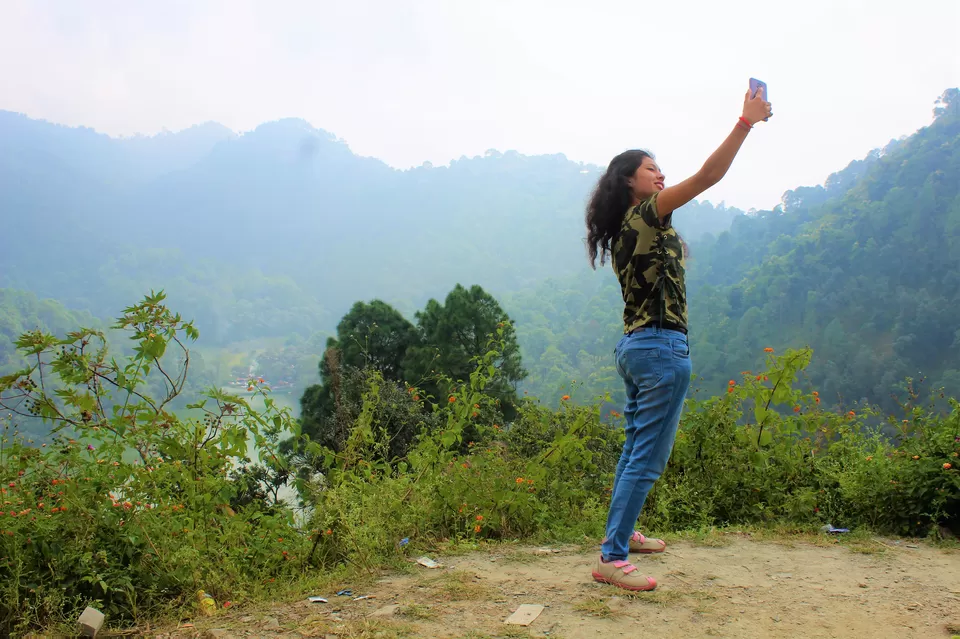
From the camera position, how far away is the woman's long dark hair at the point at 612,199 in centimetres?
250

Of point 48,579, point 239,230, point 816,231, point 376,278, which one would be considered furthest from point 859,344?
point 239,230

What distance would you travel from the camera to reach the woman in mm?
2305

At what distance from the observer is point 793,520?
3348 mm

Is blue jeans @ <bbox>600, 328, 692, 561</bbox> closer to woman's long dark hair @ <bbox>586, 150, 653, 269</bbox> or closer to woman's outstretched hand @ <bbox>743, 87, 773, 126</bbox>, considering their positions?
woman's long dark hair @ <bbox>586, 150, 653, 269</bbox>

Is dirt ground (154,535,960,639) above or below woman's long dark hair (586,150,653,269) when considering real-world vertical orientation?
below

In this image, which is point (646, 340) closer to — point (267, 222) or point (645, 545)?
point (645, 545)

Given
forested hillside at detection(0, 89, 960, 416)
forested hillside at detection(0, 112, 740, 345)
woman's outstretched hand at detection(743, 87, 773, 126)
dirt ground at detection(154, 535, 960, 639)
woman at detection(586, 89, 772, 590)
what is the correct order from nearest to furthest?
dirt ground at detection(154, 535, 960, 639) < woman's outstretched hand at detection(743, 87, 773, 126) < woman at detection(586, 89, 772, 590) < forested hillside at detection(0, 89, 960, 416) < forested hillside at detection(0, 112, 740, 345)

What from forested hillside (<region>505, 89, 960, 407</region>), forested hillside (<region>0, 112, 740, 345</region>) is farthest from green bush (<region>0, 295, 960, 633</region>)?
forested hillside (<region>0, 112, 740, 345</region>)

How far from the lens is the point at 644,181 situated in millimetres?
2492

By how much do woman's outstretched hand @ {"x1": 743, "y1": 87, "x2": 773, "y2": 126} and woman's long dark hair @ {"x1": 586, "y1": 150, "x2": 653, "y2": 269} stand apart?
430 millimetres

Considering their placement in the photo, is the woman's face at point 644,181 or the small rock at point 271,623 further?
the woman's face at point 644,181

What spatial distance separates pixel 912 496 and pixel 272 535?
3.04 meters

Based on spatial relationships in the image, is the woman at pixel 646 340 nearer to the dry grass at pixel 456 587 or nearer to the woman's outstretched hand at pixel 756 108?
the woman's outstretched hand at pixel 756 108

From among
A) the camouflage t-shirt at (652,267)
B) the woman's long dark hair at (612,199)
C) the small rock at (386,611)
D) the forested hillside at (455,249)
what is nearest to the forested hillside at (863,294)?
the forested hillside at (455,249)
